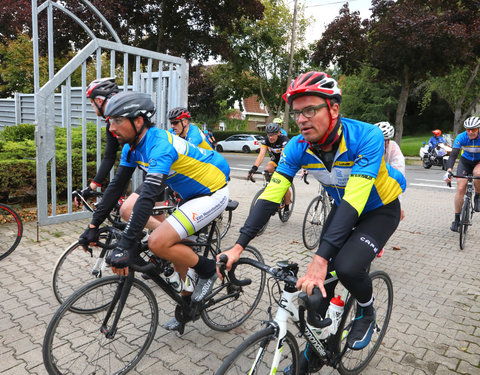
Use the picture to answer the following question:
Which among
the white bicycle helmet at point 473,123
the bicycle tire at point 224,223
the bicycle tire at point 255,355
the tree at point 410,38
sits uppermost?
the tree at point 410,38

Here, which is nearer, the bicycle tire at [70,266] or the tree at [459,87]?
the bicycle tire at [70,266]

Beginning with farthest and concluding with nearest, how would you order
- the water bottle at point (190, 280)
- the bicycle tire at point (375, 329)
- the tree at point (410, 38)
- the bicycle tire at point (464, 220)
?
the tree at point (410, 38) < the bicycle tire at point (464, 220) < the water bottle at point (190, 280) < the bicycle tire at point (375, 329)

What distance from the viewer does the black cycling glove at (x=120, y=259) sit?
2.42 m

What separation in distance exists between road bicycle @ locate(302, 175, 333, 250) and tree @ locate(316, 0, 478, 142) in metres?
16.2

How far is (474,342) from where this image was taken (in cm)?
347

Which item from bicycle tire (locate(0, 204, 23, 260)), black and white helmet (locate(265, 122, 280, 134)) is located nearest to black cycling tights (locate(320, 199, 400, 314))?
bicycle tire (locate(0, 204, 23, 260))

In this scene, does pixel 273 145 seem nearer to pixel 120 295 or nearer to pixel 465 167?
pixel 465 167

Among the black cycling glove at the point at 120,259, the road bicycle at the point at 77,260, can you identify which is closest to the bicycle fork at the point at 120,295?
the black cycling glove at the point at 120,259

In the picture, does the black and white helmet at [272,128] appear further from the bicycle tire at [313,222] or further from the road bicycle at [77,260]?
the road bicycle at [77,260]

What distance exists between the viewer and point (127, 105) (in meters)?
2.85

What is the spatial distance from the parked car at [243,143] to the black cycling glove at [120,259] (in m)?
28.7

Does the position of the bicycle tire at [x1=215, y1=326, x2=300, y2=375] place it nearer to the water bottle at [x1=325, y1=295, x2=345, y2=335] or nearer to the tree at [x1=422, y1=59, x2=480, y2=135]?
the water bottle at [x1=325, y1=295, x2=345, y2=335]

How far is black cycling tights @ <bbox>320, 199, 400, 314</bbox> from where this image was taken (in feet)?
7.66

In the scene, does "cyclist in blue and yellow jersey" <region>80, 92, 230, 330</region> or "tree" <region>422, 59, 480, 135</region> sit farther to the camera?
"tree" <region>422, 59, 480, 135</region>
